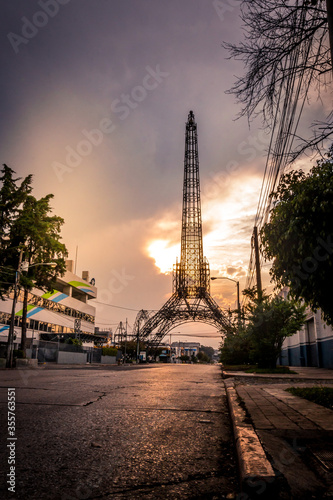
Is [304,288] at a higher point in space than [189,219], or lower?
lower

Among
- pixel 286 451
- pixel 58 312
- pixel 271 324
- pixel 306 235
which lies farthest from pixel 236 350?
pixel 58 312

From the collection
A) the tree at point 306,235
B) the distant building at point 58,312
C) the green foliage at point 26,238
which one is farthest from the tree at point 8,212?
the tree at point 306,235

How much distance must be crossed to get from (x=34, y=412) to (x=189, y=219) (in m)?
56.7

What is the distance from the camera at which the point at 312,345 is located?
101ft

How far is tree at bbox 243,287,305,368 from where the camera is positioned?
16625 mm

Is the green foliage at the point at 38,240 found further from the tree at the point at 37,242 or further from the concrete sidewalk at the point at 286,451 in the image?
the concrete sidewalk at the point at 286,451

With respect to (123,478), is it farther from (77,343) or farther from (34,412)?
(77,343)

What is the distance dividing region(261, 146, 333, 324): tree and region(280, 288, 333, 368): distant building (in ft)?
39.3

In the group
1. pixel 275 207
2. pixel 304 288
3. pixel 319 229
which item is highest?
pixel 275 207

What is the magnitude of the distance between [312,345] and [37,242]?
929 inches

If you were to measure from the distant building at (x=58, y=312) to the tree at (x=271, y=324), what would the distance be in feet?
78.2

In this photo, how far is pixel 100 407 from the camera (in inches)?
222

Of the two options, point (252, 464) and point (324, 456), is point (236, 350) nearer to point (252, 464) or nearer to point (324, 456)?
point (324, 456)

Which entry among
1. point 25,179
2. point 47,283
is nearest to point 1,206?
point 25,179
